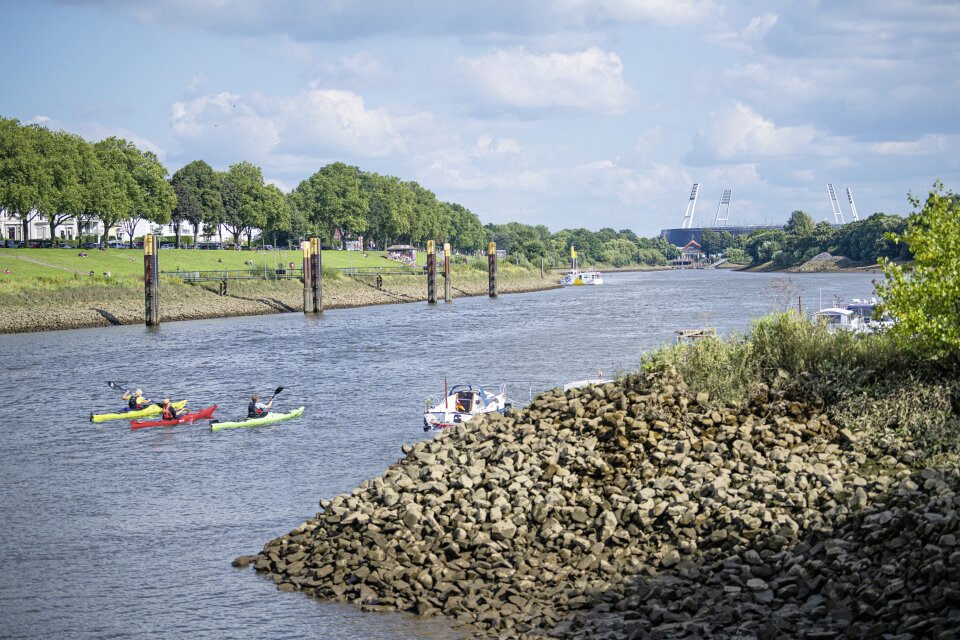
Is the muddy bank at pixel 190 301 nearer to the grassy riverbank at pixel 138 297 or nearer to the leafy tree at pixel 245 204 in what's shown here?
the grassy riverbank at pixel 138 297

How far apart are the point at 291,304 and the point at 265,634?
329ft

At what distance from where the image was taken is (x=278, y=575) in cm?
2267

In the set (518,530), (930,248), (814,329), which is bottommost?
(518,530)

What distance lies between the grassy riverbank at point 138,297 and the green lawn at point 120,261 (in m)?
0.65

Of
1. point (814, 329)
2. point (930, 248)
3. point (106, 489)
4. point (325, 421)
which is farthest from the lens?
point (325, 421)

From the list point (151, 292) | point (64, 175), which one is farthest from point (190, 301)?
point (64, 175)

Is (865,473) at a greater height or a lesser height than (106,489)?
greater

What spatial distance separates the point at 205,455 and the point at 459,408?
929cm

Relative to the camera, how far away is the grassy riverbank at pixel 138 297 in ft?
296

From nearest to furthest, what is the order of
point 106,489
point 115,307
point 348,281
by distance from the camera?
point 106,489 → point 115,307 → point 348,281

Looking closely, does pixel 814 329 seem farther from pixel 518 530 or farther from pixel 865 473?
pixel 518 530

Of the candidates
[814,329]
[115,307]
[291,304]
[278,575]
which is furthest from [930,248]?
[291,304]

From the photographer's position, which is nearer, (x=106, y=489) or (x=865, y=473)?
(x=865, y=473)

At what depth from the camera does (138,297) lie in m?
102
